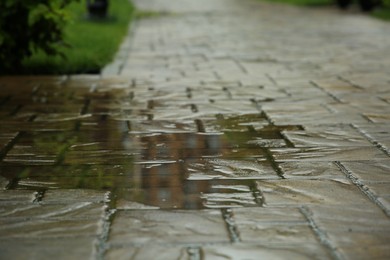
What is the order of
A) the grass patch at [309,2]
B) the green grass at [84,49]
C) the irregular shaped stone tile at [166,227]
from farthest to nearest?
the grass patch at [309,2], the green grass at [84,49], the irregular shaped stone tile at [166,227]

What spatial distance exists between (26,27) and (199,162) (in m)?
3.26

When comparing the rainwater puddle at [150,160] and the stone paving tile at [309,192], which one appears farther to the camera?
the rainwater puddle at [150,160]

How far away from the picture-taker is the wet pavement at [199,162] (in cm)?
230

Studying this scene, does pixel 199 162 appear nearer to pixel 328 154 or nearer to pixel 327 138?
pixel 328 154

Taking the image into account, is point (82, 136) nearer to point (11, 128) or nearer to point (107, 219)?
point (11, 128)

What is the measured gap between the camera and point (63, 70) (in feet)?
20.4

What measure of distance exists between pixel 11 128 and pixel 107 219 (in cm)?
171

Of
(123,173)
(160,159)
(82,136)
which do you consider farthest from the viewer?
(82,136)

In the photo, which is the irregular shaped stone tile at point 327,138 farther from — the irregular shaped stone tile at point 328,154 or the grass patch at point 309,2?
→ the grass patch at point 309,2

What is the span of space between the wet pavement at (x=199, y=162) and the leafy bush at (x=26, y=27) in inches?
10.7

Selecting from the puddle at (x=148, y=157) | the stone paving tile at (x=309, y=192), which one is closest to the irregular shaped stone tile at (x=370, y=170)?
the stone paving tile at (x=309, y=192)

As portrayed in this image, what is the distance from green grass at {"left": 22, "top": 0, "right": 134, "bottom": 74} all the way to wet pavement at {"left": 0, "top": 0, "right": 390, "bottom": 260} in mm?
255

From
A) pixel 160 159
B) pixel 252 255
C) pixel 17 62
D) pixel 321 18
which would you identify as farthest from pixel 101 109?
pixel 321 18

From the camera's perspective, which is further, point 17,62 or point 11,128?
point 17,62
